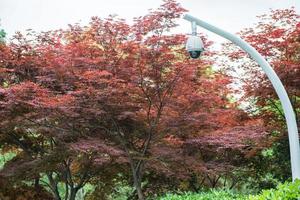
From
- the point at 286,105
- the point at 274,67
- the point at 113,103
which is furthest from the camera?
the point at 274,67

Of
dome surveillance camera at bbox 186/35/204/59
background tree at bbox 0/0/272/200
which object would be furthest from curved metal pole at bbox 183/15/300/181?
background tree at bbox 0/0/272/200

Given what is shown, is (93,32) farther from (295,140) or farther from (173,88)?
(295,140)

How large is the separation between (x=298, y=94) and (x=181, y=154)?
2.92 meters

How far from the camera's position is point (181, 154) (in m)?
10.9

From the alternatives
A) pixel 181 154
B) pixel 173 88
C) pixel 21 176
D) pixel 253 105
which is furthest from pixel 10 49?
pixel 253 105

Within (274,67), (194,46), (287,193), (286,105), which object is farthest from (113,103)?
(287,193)

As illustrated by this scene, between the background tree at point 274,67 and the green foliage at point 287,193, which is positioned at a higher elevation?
the background tree at point 274,67

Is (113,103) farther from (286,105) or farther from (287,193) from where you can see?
(287,193)

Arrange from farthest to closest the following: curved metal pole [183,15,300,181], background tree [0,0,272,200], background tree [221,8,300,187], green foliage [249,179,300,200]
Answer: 1. background tree [221,8,300,187]
2. background tree [0,0,272,200]
3. curved metal pole [183,15,300,181]
4. green foliage [249,179,300,200]

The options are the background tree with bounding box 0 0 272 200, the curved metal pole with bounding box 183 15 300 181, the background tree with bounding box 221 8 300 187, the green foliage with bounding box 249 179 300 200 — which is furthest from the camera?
the background tree with bounding box 221 8 300 187

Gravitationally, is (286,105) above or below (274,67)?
below

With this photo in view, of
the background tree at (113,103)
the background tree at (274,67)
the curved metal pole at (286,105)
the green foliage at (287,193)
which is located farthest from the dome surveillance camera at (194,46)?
the background tree at (274,67)

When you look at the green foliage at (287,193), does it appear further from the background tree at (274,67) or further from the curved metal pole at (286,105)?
the background tree at (274,67)

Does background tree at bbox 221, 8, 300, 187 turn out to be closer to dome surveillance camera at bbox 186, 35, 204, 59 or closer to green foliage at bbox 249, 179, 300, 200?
dome surveillance camera at bbox 186, 35, 204, 59
